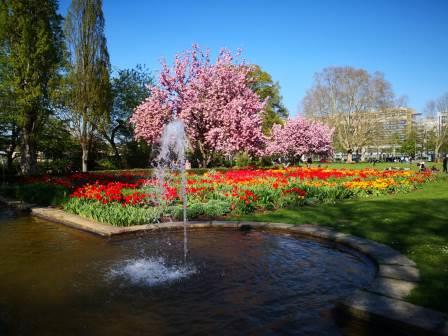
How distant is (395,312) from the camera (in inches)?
123

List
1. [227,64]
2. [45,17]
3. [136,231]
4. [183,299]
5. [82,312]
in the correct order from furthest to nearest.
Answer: [227,64] < [45,17] < [136,231] < [183,299] < [82,312]

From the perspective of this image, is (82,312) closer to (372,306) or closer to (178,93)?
(372,306)

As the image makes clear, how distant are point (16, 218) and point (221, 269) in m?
7.18

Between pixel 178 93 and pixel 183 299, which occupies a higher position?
pixel 178 93

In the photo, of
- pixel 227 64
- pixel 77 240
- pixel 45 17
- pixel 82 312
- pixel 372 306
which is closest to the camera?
pixel 372 306

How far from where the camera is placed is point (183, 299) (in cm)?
397

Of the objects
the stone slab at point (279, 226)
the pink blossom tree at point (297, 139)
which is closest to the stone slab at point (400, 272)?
the stone slab at point (279, 226)

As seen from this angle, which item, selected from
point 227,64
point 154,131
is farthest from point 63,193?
point 227,64

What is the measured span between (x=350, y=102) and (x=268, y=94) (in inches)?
606

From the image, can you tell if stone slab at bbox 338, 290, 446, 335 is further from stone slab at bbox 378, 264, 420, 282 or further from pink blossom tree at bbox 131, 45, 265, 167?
pink blossom tree at bbox 131, 45, 265, 167

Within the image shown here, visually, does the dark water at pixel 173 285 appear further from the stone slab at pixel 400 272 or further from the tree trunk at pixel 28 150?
A: the tree trunk at pixel 28 150

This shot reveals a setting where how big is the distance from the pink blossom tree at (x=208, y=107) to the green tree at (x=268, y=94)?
17.6m

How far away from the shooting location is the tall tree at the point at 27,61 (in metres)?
20.5

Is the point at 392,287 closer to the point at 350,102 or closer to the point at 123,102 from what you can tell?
the point at 123,102
